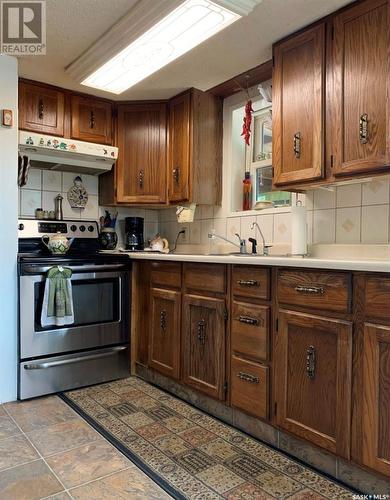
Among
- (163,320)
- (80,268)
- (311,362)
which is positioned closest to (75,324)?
(80,268)

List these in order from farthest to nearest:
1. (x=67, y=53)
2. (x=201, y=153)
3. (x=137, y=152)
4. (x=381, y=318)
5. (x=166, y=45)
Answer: (x=137, y=152) < (x=201, y=153) < (x=67, y=53) < (x=166, y=45) < (x=381, y=318)

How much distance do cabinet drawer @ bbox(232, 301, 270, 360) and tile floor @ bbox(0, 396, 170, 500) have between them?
0.71 m

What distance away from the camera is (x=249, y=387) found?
6.22 feet

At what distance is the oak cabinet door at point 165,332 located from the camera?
2385mm

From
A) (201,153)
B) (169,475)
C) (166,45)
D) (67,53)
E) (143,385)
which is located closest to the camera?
(169,475)

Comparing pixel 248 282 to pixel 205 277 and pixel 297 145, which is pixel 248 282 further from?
pixel 297 145

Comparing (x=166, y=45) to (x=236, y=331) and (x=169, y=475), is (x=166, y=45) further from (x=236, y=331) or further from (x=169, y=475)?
(x=169, y=475)

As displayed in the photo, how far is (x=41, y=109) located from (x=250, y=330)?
2108 mm

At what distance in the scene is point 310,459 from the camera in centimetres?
167

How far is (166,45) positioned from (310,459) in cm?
214

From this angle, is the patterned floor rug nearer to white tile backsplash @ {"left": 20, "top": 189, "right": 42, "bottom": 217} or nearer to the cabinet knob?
the cabinet knob

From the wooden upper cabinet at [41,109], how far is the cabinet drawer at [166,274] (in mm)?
1232

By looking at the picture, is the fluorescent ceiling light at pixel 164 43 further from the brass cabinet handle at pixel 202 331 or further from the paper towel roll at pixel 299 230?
the brass cabinet handle at pixel 202 331

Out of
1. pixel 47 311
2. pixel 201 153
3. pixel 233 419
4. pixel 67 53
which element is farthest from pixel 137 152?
pixel 233 419
